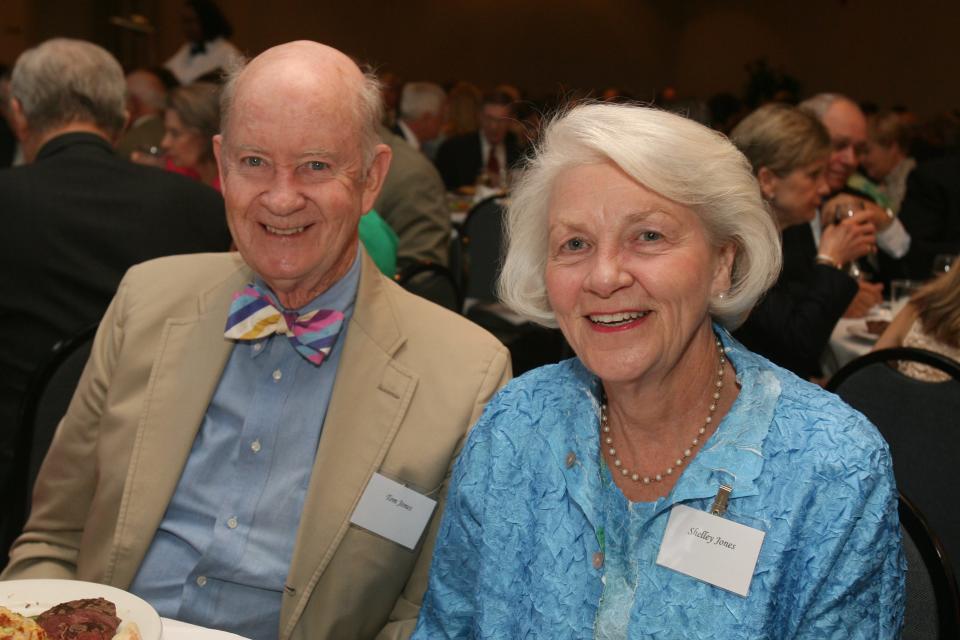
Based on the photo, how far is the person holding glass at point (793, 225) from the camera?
334 cm

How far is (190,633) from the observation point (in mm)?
1478

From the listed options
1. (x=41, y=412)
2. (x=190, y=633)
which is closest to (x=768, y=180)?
(x=41, y=412)

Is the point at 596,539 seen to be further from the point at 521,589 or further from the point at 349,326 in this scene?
the point at 349,326

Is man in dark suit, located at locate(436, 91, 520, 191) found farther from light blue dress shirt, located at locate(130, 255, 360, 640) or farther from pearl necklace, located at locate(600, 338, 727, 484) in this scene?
pearl necklace, located at locate(600, 338, 727, 484)

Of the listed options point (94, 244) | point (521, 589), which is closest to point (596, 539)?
point (521, 589)

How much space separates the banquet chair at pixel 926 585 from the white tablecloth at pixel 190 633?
1085 millimetres

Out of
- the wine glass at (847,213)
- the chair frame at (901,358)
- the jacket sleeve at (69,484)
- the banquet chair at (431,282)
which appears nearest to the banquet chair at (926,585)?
the chair frame at (901,358)

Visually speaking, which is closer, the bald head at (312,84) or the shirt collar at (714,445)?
the shirt collar at (714,445)

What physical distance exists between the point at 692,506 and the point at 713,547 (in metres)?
0.09

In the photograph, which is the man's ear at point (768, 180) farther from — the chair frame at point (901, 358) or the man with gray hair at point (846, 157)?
the man with gray hair at point (846, 157)

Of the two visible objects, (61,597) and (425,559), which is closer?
(61,597)

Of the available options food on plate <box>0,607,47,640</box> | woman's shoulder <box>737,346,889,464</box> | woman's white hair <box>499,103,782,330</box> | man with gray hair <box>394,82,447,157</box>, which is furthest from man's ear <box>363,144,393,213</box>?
man with gray hair <box>394,82,447,157</box>

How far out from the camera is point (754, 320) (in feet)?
10.9

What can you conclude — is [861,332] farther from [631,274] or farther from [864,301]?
[631,274]
